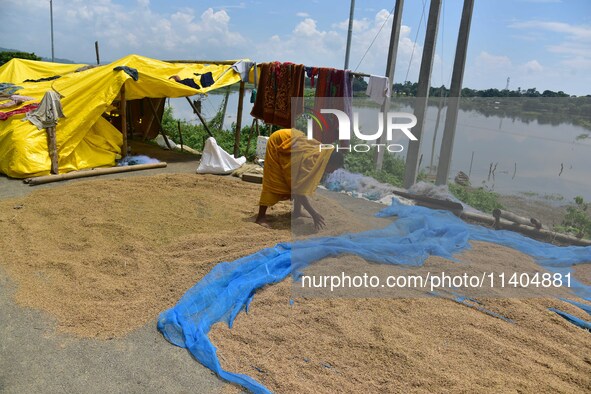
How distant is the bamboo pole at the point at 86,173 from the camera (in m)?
6.17

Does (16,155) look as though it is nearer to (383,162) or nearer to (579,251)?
(383,162)

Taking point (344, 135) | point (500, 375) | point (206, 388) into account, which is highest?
point (344, 135)

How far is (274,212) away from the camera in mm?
5266

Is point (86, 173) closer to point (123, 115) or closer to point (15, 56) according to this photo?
point (123, 115)

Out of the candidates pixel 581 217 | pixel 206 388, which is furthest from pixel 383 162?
pixel 206 388

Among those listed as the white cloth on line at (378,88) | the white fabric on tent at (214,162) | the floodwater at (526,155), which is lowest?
the white fabric on tent at (214,162)

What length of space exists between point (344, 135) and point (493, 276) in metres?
1.85

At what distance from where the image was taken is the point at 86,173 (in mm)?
6719

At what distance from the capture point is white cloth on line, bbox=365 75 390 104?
6.60 meters

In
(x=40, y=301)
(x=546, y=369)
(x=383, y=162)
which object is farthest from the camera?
(x=383, y=162)

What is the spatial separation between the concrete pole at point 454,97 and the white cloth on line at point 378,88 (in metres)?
1.09

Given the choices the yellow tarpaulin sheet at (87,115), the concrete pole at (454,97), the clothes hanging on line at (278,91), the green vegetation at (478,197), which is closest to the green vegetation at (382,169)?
the concrete pole at (454,97)

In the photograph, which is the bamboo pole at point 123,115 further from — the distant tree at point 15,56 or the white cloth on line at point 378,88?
the distant tree at point 15,56

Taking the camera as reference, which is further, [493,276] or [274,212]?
[274,212]
